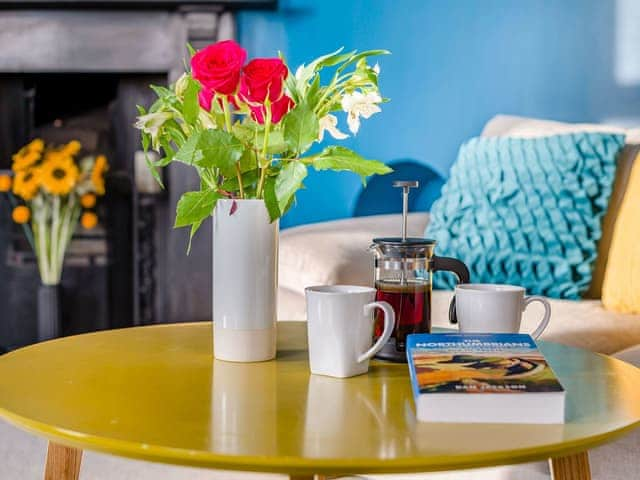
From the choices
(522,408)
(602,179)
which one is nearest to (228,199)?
(522,408)

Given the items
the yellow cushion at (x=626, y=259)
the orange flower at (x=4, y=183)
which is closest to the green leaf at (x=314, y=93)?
the yellow cushion at (x=626, y=259)

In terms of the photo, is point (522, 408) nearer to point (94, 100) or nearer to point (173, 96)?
point (173, 96)

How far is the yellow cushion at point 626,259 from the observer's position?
2.03 metres

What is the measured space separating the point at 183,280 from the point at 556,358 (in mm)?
2203

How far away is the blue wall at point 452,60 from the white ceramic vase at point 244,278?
6.01 ft

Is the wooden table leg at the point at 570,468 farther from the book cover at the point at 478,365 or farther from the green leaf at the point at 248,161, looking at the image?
the green leaf at the point at 248,161

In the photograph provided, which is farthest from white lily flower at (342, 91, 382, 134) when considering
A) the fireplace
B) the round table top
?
the fireplace

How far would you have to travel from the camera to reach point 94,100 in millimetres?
3486

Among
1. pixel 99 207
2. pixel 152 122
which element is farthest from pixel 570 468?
pixel 99 207

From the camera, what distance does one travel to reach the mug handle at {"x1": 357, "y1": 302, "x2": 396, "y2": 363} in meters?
1.12

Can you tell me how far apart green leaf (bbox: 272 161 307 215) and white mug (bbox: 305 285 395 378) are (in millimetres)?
113

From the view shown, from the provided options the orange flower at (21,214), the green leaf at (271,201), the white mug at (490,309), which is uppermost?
the green leaf at (271,201)

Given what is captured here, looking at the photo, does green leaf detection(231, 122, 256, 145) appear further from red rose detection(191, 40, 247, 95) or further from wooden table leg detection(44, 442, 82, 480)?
wooden table leg detection(44, 442, 82, 480)

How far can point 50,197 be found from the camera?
3.28 m
